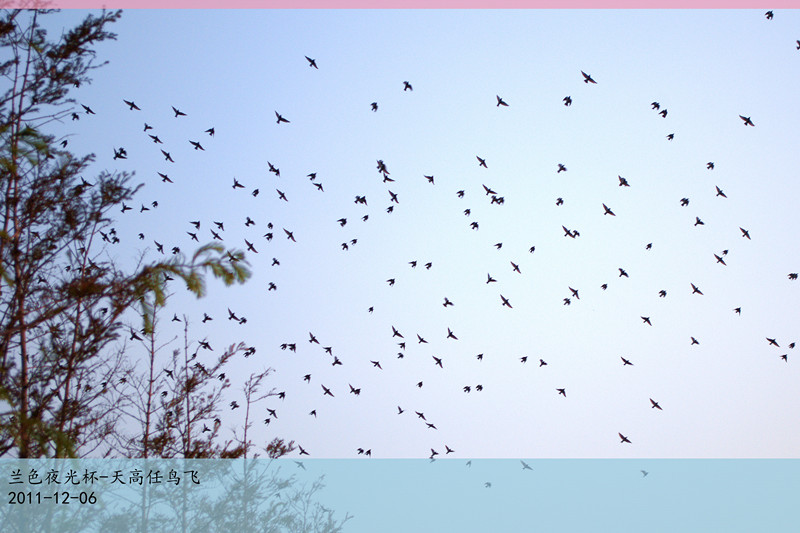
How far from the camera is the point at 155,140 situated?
16641mm

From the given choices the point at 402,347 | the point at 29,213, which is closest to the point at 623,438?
the point at 402,347

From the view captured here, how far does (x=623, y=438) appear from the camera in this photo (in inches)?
755

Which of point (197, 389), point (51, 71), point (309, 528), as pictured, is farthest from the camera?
point (309, 528)

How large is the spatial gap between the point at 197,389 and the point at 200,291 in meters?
14.5

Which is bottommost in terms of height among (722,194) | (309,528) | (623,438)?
(309,528)

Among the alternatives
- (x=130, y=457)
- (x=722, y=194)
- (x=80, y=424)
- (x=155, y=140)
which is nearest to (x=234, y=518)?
(x=130, y=457)

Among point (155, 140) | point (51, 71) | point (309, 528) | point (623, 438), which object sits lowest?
point (309, 528)

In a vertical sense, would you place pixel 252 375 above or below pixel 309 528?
above

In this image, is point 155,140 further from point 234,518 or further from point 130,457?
point 234,518

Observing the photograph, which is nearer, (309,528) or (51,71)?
(51,71)

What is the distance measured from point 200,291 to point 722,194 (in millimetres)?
17823

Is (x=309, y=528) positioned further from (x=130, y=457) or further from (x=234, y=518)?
(x=130, y=457)

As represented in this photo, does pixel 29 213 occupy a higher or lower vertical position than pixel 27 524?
higher

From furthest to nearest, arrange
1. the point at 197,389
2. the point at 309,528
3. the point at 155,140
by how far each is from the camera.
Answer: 1. the point at 309,528
2. the point at 197,389
3. the point at 155,140
